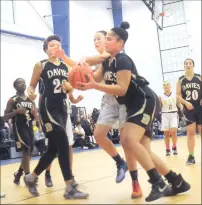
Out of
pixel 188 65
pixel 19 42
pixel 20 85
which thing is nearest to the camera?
pixel 20 85

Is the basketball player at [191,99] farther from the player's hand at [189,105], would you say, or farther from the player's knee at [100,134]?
the player's knee at [100,134]

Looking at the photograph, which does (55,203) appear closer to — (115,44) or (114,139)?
(115,44)

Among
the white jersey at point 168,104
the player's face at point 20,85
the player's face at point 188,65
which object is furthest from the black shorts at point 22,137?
the white jersey at point 168,104

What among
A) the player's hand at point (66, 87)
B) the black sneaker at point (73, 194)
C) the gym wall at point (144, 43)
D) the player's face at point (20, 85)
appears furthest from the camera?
the gym wall at point (144, 43)

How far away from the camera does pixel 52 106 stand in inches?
156

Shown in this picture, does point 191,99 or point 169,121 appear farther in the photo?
point 169,121

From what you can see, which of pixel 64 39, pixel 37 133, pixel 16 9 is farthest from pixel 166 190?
pixel 64 39

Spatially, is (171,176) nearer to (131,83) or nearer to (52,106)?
(131,83)

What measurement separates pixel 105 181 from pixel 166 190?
1424mm

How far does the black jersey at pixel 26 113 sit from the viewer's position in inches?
204

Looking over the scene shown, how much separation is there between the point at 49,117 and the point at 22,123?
4.52 ft

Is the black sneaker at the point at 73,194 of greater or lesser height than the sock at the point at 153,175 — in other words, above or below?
below

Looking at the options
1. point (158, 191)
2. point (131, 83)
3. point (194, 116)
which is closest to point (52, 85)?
point (131, 83)

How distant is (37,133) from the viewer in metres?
10.5
